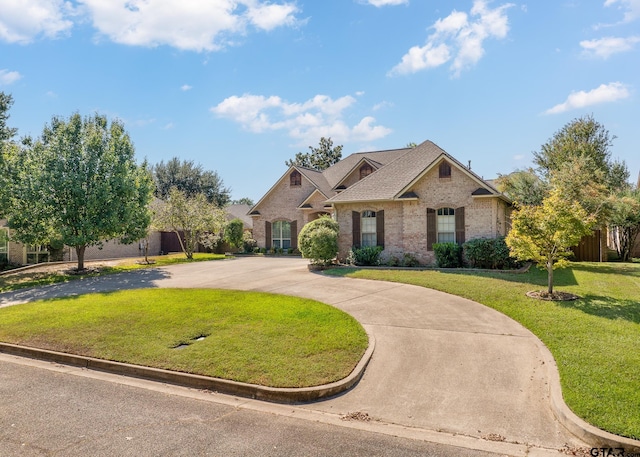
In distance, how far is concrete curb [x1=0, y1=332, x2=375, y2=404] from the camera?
6203 mm

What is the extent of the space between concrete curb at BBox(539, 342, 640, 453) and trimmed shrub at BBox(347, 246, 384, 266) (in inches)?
552

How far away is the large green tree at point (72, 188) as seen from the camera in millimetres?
18969

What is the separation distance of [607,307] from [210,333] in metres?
9.64

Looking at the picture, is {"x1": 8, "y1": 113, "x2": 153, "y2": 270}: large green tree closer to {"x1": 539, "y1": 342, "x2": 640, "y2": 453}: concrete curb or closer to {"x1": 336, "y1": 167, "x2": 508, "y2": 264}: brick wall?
{"x1": 336, "y1": 167, "x2": 508, "y2": 264}: brick wall

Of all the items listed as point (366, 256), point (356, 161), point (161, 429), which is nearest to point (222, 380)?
point (161, 429)

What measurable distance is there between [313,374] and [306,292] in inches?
266

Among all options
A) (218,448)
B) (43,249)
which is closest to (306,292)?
(218,448)

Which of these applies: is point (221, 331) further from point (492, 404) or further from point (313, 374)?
point (492, 404)

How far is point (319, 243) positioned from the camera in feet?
62.1

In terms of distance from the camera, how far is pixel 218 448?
4.67m

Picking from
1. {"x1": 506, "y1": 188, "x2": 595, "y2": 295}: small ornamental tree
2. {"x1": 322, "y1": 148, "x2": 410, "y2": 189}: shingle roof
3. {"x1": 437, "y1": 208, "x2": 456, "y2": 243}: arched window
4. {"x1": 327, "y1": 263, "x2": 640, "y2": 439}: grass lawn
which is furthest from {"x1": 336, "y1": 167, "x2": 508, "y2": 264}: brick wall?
{"x1": 322, "y1": 148, "x2": 410, "y2": 189}: shingle roof

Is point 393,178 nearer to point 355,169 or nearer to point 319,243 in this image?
point 319,243

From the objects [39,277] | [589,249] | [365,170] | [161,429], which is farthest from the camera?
[365,170]

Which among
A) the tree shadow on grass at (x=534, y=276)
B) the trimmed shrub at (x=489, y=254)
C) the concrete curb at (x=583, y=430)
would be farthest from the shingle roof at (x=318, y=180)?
the concrete curb at (x=583, y=430)
